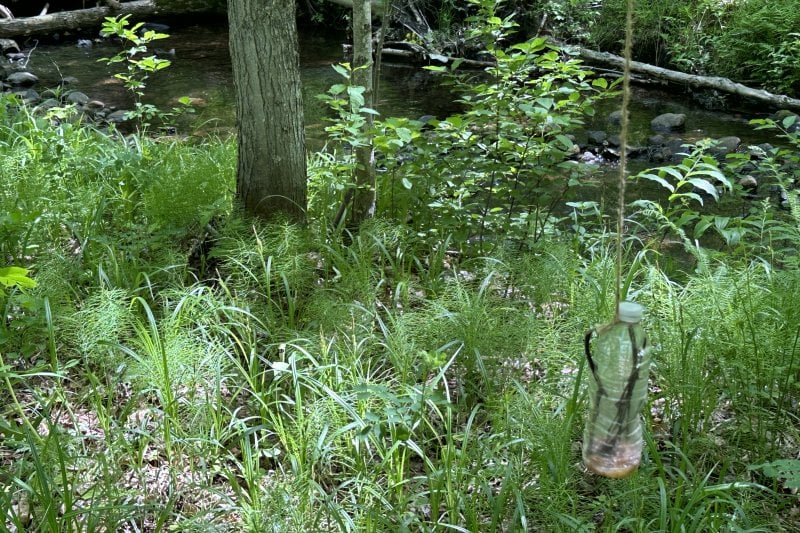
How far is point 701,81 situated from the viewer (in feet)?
31.4

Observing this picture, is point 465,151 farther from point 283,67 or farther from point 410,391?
point 410,391

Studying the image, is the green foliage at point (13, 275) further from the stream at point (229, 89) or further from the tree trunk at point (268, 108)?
the stream at point (229, 89)

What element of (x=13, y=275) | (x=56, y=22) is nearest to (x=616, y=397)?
(x=13, y=275)

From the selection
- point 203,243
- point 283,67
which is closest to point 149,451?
point 203,243

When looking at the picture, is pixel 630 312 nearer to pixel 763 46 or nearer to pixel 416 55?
pixel 763 46

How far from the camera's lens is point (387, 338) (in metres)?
2.89

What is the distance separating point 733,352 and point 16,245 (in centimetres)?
328

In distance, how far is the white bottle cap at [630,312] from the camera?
1.17m

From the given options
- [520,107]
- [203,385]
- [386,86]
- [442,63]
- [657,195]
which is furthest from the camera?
[442,63]

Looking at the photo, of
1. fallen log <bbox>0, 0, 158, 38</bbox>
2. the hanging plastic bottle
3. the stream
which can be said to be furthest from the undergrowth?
fallen log <bbox>0, 0, 158, 38</bbox>

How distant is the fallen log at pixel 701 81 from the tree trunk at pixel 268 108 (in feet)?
16.9

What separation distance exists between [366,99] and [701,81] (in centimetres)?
696

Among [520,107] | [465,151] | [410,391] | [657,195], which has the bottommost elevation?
[657,195]

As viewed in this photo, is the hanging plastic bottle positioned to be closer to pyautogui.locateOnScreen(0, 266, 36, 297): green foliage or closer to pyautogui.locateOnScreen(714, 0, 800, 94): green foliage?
pyautogui.locateOnScreen(0, 266, 36, 297): green foliage
